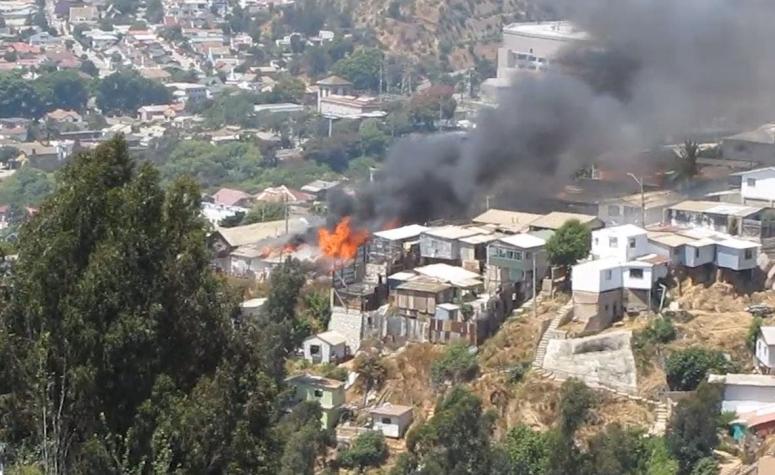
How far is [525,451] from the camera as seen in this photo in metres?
17.3

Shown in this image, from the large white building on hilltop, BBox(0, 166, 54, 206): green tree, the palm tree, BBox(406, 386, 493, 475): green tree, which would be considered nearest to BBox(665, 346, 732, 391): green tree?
BBox(406, 386, 493, 475): green tree

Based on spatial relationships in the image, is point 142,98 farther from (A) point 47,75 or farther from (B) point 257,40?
(B) point 257,40

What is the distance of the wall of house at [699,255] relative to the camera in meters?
20.0

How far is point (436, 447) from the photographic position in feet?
55.5

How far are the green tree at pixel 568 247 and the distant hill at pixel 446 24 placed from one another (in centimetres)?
4562

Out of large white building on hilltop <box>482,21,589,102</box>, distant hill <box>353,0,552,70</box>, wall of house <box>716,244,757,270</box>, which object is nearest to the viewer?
wall of house <box>716,244,757,270</box>

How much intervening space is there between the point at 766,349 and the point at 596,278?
7.22ft

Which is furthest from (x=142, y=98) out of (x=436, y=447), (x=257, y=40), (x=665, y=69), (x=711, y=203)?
→ (x=436, y=447)

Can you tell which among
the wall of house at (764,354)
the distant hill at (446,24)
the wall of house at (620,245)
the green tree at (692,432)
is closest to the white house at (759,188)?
the wall of house at (620,245)

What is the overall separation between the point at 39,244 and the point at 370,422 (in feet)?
38.1

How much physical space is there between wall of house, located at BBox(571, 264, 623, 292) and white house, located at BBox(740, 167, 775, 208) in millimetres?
2984

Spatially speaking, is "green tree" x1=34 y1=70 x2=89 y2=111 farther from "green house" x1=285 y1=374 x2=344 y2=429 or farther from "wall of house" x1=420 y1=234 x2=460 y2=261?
"green house" x1=285 y1=374 x2=344 y2=429

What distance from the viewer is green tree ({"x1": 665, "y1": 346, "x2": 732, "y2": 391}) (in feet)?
60.6

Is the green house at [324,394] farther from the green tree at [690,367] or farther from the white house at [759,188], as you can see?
the white house at [759,188]
